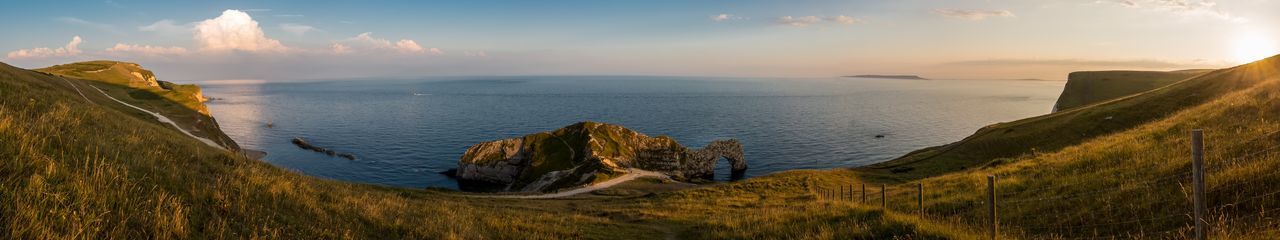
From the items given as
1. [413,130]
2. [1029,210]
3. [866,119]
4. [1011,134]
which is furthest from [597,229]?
[866,119]

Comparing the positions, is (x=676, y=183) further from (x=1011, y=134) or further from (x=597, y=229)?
(x=597, y=229)

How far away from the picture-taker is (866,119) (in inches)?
7219

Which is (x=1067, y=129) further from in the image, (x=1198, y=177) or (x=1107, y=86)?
(x=1107, y=86)

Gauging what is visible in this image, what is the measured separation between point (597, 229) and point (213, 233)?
1461cm

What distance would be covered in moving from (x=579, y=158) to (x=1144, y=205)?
81.2m

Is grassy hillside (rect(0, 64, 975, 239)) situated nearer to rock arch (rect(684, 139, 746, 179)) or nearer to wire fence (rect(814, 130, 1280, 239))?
wire fence (rect(814, 130, 1280, 239))

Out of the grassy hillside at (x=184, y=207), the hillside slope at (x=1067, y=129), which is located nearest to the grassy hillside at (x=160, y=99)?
the grassy hillside at (x=184, y=207)

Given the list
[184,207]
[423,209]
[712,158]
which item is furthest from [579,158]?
[184,207]

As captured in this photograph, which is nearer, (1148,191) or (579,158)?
(1148,191)

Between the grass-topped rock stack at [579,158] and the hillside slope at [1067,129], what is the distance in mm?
34429

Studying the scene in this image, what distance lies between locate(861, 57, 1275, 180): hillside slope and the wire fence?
46.4m

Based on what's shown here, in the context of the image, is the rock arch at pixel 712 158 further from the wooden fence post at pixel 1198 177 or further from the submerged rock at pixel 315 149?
the wooden fence post at pixel 1198 177

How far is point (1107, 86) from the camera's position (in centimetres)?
14762

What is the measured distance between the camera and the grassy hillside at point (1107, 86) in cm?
13662
